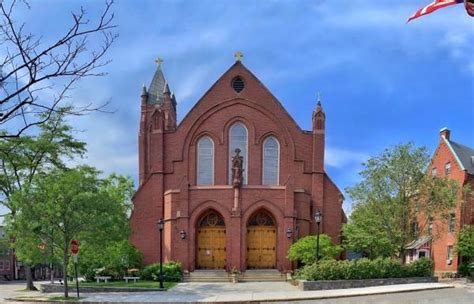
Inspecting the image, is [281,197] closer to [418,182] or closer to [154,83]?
[418,182]

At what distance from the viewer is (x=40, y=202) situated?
2375cm

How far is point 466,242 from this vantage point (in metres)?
35.8

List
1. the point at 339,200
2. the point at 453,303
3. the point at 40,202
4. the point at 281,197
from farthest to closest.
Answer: the point at 339,200 → the point at 281,197 → the point at 40,202 → the point at 453,303

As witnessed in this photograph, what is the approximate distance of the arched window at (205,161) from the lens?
3812 centimetres

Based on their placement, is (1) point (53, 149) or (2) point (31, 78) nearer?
(2) point (31, 78)

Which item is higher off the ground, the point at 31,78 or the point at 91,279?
the point at 31,78

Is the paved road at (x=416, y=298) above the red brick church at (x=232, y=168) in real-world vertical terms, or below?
below

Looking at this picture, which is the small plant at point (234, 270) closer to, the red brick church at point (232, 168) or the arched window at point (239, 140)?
the red brick church at point (232, 168)

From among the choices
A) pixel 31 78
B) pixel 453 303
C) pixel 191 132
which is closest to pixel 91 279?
pixel 191 132

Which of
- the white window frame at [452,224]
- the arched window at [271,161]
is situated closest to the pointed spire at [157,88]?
the arched window at [271,161]

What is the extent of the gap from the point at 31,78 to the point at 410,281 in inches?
930

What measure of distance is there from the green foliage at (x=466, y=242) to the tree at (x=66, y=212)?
2462cm

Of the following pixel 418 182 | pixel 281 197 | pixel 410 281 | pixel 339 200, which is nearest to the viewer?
pixel 410 281

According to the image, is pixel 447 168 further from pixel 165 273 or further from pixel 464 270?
pixel 165 273
